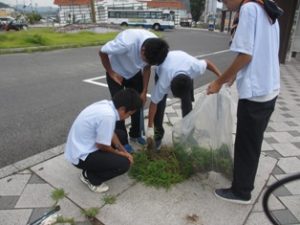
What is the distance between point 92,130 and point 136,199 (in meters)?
0.69

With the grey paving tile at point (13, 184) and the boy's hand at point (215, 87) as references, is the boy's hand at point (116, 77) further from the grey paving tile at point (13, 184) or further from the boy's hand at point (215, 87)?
the grey paving tile at point (13, 184)

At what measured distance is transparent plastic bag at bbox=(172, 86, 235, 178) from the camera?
2541 mm

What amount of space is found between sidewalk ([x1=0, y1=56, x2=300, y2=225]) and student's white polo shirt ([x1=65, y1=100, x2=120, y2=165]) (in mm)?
393

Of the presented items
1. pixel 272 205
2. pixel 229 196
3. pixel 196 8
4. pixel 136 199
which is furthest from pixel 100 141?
pixel 196 8

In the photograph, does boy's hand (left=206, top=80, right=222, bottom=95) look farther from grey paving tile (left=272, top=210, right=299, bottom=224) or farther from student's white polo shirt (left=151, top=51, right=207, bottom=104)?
grey paving tile (left=272, top=210, right=299, bottom=224)

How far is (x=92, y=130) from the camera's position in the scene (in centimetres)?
232

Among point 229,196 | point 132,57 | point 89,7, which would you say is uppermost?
point 132,57

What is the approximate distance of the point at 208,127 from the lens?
2588 mm

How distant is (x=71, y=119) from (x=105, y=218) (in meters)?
2.36

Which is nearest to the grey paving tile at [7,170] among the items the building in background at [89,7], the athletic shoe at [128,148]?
the athletic shoe at [128,148]

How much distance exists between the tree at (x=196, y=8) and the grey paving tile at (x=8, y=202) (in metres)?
56.4

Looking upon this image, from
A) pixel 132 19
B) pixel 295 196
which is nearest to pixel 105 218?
pixel 295 196

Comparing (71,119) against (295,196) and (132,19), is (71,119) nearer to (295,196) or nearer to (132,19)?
(295,196)

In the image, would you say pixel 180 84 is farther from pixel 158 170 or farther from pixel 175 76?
pixel 158 170
